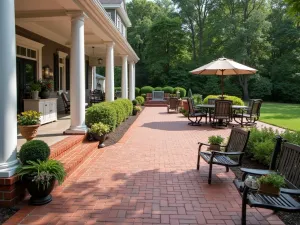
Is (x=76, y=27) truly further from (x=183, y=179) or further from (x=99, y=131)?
(x=183, y=179)

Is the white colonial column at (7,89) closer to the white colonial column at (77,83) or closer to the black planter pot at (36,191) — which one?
the black planter pot at (36,191)

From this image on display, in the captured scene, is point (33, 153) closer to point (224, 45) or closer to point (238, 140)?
point (238, 140)

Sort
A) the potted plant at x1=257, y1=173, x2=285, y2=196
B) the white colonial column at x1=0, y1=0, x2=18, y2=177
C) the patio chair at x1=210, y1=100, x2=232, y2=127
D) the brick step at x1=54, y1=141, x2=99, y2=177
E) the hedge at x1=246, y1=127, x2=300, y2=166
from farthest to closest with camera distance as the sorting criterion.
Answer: the patio chair at x1=210, y1=100, x2=232, y2=127, the hedge at x1=246, y1=127, x2=300, y2=166, the brick step at x1=54, y1=141, x2=99, y2=177, the white colonial column at x1=0, y1=0, x2=18, y2=177, the potted plant at x1=257, y1=173, x2=285, y2=196

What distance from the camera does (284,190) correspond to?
3.09 metres

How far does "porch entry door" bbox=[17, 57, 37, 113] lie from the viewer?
9195 millimetres

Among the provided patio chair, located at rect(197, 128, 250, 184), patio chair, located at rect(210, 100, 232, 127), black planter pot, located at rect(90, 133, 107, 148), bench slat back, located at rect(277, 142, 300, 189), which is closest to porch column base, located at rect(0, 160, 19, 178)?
patio chair, located at rect(197, 128, 250, 184)

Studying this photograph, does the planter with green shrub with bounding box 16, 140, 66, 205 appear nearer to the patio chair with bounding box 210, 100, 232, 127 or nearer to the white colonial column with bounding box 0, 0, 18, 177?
the white colonial column with bounding box 0, 0, 18, 177

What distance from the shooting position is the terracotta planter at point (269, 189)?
119 inches

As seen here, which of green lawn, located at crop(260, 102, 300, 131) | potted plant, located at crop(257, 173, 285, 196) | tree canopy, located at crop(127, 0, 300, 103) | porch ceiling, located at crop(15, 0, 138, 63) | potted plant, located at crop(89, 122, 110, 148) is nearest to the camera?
potted plant, located at crop(257, 173, 285, 196)

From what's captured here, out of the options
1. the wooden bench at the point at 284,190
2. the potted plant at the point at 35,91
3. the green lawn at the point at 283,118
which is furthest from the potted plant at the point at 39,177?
the green lawn at the point at 283,118

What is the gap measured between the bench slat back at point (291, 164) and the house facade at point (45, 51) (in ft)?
11.4

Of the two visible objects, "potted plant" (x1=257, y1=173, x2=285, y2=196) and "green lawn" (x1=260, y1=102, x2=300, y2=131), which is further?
"green lawn" (x1=260, y1=102, x2=300, y2=131)

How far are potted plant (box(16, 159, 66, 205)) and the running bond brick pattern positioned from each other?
13 cm

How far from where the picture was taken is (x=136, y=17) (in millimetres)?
43969
